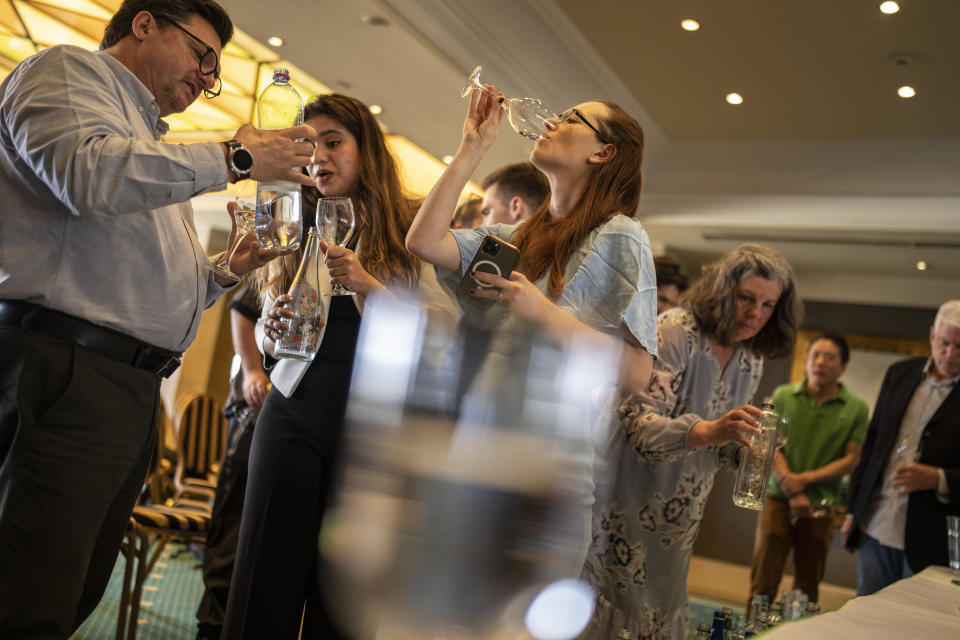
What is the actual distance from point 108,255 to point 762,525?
13.0 ft

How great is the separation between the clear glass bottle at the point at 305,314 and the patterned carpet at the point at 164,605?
163cm

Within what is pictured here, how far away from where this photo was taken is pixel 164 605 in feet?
11.6


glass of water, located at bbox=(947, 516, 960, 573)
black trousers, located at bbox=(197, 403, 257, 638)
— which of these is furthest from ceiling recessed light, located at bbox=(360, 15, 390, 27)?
glass of water, located at bbox=(947, 516, 960, 573)

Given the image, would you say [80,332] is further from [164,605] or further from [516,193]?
[164,605]

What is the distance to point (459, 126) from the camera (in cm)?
548

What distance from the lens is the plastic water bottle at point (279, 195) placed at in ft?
4.84

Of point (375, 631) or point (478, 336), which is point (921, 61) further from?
point (375, 631)

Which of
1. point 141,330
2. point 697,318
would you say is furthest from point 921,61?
point 141,330

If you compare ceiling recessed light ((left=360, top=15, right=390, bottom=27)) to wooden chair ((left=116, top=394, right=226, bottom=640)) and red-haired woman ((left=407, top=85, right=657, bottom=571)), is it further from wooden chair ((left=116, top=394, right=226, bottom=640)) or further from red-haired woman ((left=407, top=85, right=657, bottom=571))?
red-haired woman ((left=407, top=85, right=657, bottom=571))

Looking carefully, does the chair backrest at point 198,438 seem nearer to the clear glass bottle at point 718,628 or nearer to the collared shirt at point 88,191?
the collared shirt at point 88,191

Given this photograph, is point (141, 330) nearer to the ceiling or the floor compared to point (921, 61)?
nearer to the floor

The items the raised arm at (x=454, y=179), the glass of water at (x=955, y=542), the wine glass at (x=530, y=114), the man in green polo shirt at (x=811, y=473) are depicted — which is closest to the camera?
the raised arm at (x=454, y=179)

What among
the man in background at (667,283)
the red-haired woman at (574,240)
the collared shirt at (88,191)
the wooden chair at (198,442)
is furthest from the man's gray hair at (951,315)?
the wooden chair at (198,442)

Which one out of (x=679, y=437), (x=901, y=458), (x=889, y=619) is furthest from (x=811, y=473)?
(x=889, y=619)
